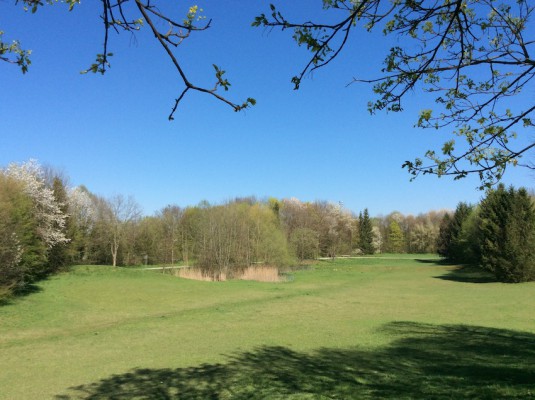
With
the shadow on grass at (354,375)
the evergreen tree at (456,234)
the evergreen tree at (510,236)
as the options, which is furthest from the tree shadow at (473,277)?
the shadow on grass at (354,375)

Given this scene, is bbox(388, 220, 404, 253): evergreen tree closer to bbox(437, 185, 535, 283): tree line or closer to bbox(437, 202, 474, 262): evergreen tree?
bbox(437, 202, 474, 262): evergreen tree

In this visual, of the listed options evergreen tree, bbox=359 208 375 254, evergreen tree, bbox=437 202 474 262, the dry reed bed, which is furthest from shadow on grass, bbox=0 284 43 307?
evergreen tree, bbox=359 208 375 254

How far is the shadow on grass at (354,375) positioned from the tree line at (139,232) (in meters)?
13.3

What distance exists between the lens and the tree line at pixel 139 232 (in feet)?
67.4

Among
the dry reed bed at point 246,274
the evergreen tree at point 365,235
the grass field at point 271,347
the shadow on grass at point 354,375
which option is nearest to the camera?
the shadow on grass at point 354,375

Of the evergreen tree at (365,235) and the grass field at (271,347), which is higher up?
the evergreen tree at (365,235)

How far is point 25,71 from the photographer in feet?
10.9

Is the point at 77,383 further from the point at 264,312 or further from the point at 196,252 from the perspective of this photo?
the point at 196,252

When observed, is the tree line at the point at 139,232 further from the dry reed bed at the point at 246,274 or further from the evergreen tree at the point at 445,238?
the evergreen tree at the point at 445,238

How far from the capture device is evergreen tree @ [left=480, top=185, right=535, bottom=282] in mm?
29250

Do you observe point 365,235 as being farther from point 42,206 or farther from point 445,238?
point 42,206

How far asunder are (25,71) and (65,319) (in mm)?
16892

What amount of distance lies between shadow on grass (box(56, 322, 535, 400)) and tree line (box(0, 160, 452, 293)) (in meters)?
13.3

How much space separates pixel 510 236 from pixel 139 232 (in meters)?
43.1
